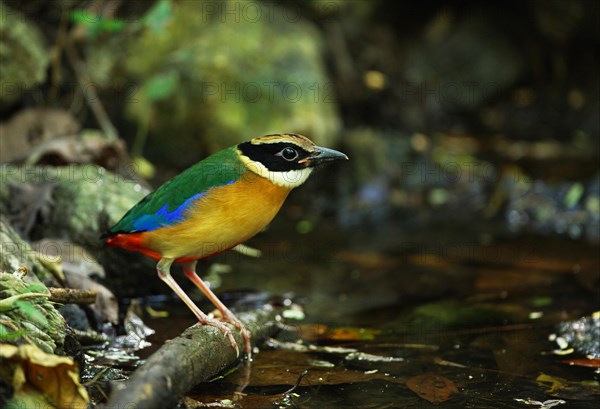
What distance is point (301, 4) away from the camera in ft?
34.2

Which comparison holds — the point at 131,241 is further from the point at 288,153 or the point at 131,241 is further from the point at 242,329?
the point at 288,153

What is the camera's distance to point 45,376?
10.4 feet

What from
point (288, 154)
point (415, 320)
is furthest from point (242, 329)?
point (415, 320)

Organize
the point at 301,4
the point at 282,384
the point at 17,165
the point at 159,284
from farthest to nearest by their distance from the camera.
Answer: the point at 301,4, the point at 17,165, the point at 159,284, the point at 282,384

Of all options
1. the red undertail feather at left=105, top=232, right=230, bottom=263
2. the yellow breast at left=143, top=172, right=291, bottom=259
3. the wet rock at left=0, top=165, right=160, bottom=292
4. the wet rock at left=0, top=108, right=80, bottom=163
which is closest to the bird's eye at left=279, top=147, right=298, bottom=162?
the yellow breast at left=143, top=172, right=291, bottom=259

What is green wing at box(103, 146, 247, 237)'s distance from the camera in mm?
4406

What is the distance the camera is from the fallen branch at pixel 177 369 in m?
3.11

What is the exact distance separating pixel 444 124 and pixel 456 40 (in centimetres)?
127

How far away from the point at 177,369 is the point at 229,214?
3.65 feet

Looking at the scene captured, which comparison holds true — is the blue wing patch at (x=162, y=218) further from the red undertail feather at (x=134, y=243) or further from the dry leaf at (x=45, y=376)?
the dry leaf at (x=45, y=376)

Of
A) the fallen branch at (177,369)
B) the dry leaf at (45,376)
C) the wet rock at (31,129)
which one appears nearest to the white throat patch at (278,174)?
the fallen branch at (177,369)

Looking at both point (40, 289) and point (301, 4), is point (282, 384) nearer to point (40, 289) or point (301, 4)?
point (40, 289)

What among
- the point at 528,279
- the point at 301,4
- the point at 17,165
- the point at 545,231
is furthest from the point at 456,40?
the point at 17,165

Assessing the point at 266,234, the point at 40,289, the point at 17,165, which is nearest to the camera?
the point at 40,289
